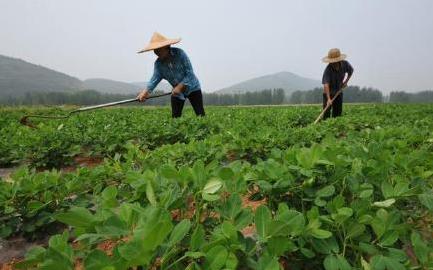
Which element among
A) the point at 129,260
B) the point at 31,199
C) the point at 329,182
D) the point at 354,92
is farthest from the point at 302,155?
the point at 354,92

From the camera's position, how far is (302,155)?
5.25 ft

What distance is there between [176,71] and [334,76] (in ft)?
Result: 11.8

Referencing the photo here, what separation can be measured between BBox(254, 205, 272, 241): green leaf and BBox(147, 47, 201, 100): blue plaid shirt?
18.5 feet

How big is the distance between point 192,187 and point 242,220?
263 mm

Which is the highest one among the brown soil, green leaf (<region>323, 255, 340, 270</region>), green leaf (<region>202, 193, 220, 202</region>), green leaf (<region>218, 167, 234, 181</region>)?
green leaf (<region>218, 167, 234, 181</region>)

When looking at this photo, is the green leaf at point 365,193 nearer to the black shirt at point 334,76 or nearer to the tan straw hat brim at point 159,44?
the tan straw hat brim at point 159,44

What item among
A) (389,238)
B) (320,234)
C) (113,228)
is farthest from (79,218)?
(389,238)

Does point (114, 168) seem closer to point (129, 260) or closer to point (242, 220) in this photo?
point (242, 220)

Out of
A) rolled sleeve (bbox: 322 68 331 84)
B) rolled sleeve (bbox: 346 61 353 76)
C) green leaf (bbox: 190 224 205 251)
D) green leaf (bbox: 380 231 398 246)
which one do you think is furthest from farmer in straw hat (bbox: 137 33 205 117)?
green leaf (bbox: 190 224 205 251)

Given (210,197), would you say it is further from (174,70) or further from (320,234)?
(174,70)

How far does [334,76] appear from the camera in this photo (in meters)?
7.95

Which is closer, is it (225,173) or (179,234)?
(179,234)

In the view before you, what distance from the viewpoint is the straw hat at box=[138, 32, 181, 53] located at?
6.18m

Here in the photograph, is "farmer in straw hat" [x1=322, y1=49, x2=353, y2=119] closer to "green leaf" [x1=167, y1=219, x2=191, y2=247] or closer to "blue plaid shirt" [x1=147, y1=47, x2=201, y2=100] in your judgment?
"blue plaid shirt" [x1=147, y1=47, x2=201, y2=100]
